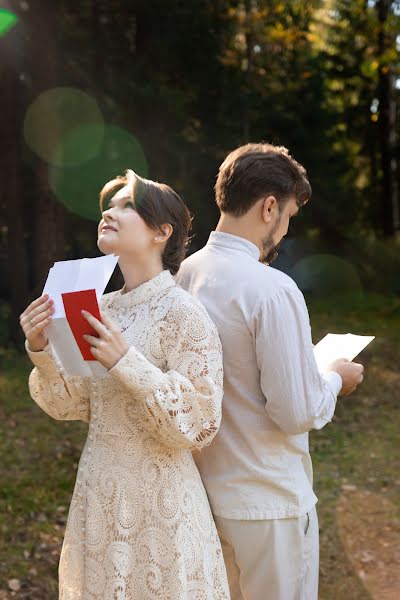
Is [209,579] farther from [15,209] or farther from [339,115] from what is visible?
[339,115]

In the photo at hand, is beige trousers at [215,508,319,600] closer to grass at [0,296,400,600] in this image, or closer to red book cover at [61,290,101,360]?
red book cover at [61,290,101,360]

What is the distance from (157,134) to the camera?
12320mm

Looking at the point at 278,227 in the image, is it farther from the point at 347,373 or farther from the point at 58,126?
the point at 58,126

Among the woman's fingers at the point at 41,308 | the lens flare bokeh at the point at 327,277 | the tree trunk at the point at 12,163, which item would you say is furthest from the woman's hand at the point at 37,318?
the lens flare bokeh at the point at 327,277

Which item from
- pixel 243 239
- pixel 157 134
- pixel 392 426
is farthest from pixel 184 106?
pixel 243 239

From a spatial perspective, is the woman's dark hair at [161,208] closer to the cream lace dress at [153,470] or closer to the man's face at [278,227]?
the cream lace dress at [153,470]

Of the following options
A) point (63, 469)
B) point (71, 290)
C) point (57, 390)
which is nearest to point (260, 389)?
point (57, 390)

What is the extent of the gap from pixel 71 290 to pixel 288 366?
2.37ft

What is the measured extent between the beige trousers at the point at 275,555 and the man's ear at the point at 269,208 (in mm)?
1007

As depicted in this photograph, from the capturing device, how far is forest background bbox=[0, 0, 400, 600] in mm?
5777

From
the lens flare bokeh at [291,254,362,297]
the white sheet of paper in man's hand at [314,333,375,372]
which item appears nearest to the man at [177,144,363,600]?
the white sheet of paper in man's hand at [314,333,375,372]

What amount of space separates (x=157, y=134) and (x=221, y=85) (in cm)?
212

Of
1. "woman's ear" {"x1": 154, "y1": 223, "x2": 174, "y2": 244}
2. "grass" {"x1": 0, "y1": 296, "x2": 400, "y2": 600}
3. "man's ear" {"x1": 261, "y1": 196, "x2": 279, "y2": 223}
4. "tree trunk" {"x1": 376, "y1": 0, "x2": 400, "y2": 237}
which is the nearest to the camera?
"woman's ear" {"x1": 154, "y1": 223, "x2": 174, "y2": 244}

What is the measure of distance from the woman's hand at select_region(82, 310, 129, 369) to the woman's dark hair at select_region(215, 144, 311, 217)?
71 centimetres
